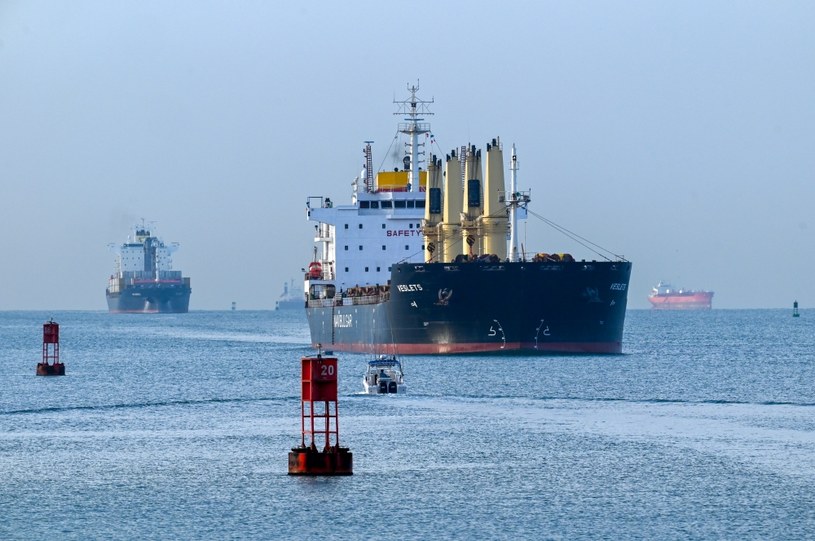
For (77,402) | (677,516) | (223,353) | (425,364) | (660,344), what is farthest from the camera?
(660,344)

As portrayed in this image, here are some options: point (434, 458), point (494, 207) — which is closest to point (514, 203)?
point (494, 207)

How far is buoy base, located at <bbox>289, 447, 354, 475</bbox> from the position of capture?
28.6 m

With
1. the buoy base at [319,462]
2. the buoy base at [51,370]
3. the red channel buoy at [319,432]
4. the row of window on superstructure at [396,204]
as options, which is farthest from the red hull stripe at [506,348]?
the buoy base at [319,462]

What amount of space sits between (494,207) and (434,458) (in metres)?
39.9

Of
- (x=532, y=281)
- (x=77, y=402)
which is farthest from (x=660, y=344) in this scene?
(x=77, y=402)

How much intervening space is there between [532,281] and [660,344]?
3584cm

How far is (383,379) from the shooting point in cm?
4853

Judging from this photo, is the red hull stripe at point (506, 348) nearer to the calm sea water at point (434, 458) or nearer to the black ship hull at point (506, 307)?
the black ship hull at point (506, 307)

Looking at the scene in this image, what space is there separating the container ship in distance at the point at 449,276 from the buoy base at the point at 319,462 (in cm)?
3465

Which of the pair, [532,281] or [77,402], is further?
[532,281]

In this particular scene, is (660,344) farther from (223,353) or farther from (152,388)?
(152,388)

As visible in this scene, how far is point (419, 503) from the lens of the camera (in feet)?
85.1

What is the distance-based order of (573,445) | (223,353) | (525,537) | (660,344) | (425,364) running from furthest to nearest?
(660,344) < (223,353) < (425,364) < (573,445) < (525,537)

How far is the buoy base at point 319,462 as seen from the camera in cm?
2858
